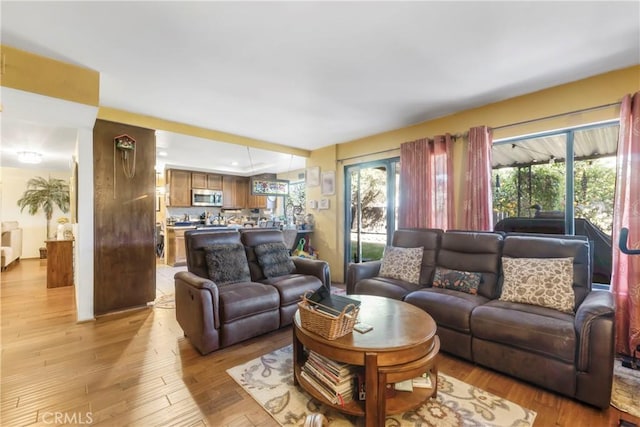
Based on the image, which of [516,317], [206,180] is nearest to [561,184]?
[516,317]

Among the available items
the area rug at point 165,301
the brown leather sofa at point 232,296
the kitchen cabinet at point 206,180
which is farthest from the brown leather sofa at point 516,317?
the kitchen cabinet at point 206,180

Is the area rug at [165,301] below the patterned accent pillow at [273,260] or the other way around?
below

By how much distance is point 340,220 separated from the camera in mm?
5070

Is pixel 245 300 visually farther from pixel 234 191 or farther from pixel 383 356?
pixel 234 191

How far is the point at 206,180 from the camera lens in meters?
7.44

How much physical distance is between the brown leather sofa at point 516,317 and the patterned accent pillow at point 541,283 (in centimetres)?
7

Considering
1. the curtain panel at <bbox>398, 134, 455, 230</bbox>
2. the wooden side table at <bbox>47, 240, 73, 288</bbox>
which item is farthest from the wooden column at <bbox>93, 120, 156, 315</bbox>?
the curtain panel at <bbox>398, 134, 455, 230</bbox>

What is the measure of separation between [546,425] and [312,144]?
4.66 metres

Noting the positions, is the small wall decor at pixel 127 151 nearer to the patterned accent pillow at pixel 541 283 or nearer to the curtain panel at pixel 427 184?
the curtain panel at pixel 427 184

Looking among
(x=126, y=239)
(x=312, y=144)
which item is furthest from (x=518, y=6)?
(x=126, y=239)

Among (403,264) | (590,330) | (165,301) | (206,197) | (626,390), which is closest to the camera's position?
(590,330)

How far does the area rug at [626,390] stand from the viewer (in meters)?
1.73

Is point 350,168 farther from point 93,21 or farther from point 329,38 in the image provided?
point 93,21

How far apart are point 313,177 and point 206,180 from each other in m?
3.56
